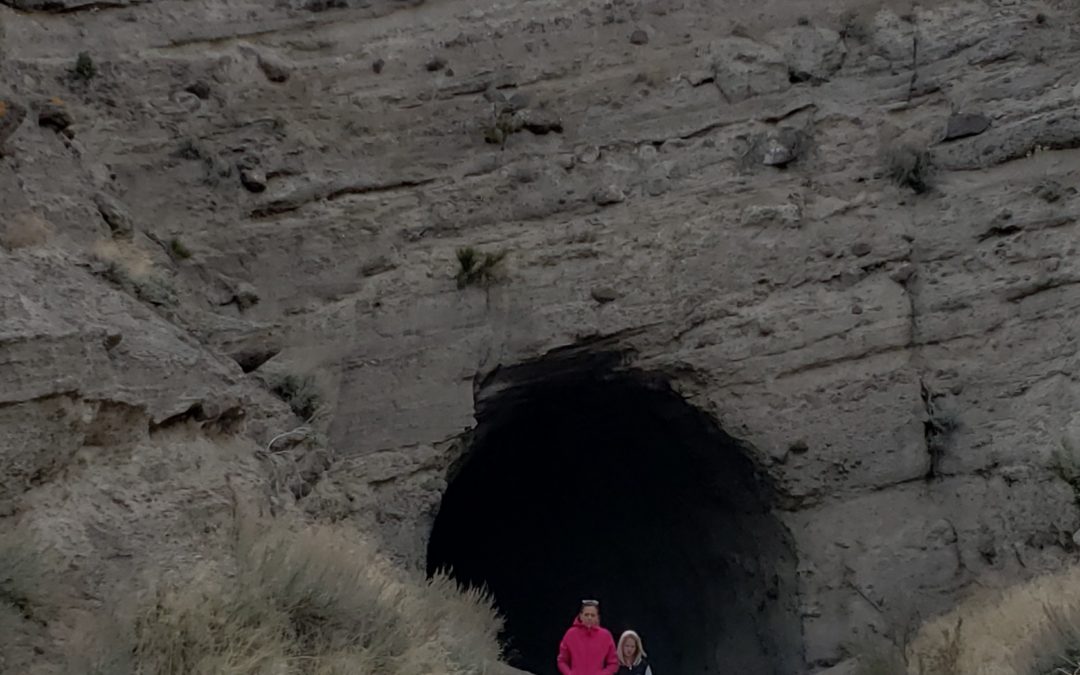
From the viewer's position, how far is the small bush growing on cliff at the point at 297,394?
35.2ft

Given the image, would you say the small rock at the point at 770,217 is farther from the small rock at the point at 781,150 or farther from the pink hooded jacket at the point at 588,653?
the pink hooded jacket at the point at 588,653

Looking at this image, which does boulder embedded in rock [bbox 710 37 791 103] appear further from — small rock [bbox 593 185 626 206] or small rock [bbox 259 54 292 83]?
→ small rock [bbox 259 54 292 83]

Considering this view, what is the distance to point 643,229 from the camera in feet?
39.0

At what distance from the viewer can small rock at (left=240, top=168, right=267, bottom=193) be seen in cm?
1176

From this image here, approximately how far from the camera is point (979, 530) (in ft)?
36.9

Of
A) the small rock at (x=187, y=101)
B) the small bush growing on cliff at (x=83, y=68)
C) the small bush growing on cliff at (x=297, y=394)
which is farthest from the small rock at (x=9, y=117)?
the small bush growing on cliff at (x=297, y=394)

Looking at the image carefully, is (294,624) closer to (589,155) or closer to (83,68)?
(589,155)

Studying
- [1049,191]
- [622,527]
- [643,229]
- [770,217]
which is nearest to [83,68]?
[643,229]

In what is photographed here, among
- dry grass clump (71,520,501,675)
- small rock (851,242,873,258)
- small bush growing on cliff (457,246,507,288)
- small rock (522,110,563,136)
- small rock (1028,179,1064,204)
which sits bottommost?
dry grass clump (71,520,501,675)

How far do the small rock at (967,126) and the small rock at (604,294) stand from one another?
327 cm

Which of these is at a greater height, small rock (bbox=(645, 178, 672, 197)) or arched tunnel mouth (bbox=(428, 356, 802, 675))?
small rock (bbox=(645, 178, 672, 197))

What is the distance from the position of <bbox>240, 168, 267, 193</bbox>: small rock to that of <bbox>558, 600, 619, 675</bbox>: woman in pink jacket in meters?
4.71

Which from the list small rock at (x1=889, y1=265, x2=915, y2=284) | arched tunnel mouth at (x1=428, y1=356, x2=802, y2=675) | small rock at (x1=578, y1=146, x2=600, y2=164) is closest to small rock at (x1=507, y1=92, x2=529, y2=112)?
small rock at (x1=578, y1=146, x2=600, y2=164)

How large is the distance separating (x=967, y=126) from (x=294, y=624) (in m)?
7.55
